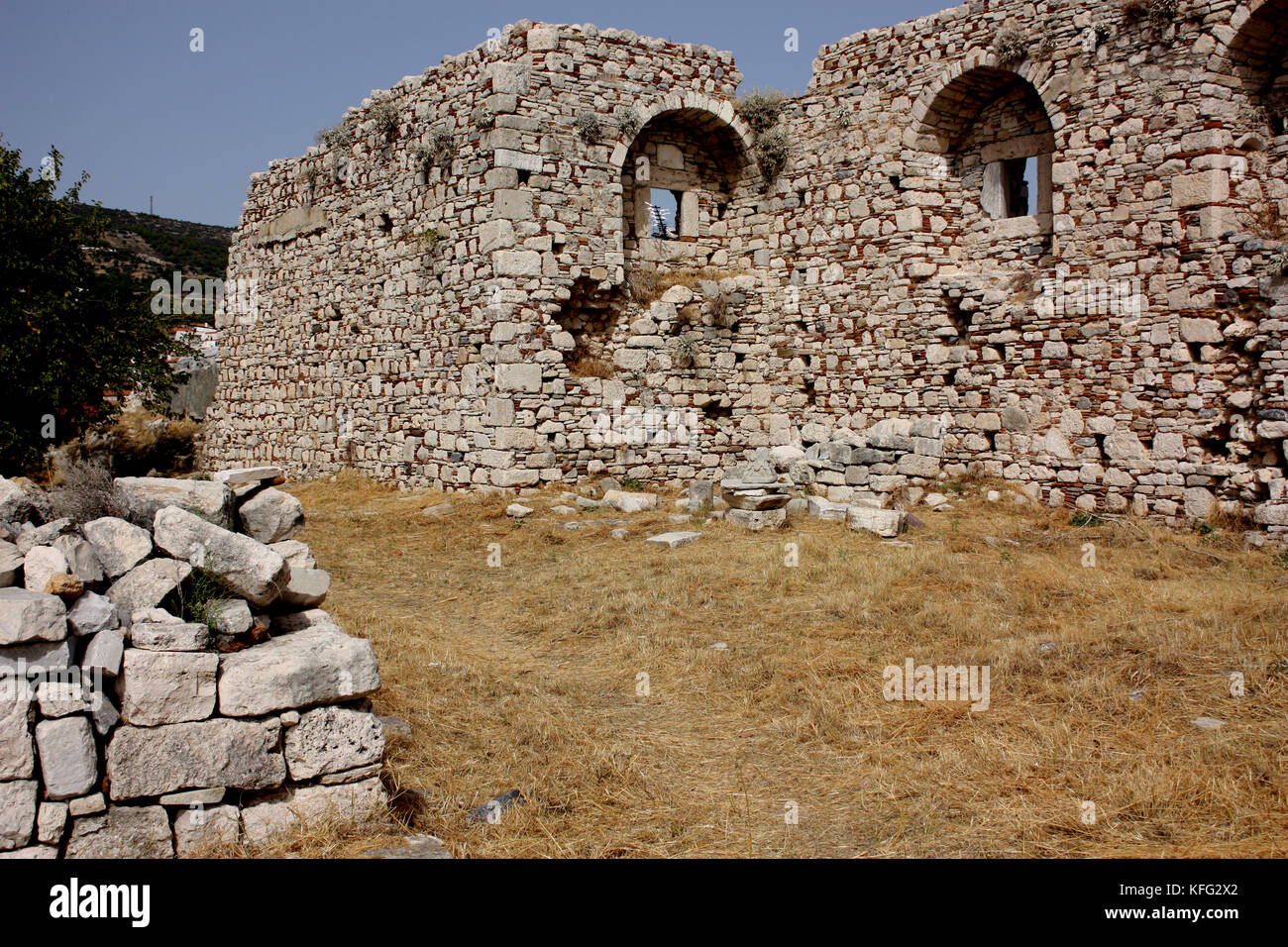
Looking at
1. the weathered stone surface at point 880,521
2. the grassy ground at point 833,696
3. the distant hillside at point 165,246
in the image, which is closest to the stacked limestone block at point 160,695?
the grassy ground at point 833,696

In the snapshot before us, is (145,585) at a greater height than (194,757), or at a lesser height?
greater

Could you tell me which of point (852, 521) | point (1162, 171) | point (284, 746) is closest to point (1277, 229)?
point (1162, 171)

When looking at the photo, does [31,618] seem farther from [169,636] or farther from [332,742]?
[332,742]

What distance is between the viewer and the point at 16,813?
3449 millimetres

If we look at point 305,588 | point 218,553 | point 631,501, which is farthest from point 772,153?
point 218,553

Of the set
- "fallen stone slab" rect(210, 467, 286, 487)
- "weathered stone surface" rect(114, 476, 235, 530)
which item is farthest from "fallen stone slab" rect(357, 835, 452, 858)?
"fallen stone slab" rect(210, 467, 286, 487)

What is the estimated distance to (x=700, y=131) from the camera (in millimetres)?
13992

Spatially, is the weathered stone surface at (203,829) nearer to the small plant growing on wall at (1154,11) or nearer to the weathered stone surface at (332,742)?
the weathered stone surface at (332,742)

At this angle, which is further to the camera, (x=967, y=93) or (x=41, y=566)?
(x=967, y=93)

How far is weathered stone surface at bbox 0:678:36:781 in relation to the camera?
3.45 meters

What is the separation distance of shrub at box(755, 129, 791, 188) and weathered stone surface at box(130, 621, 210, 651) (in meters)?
11.7

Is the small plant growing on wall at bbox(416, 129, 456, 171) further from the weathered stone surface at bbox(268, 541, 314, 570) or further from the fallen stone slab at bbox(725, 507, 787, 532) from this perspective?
the weathered stone surface at bbox(268, 541, 314, 570)

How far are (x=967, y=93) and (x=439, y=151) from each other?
23.7ft

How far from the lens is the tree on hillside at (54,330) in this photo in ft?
39.2
